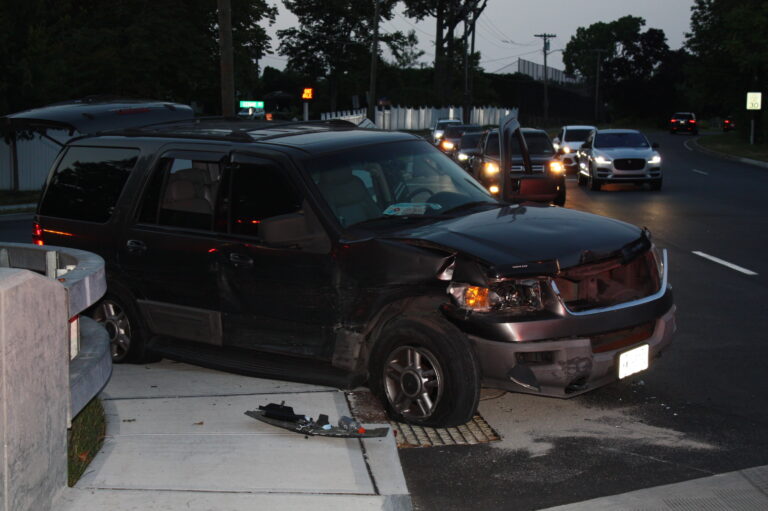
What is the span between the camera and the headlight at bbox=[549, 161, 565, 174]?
21.6 metres

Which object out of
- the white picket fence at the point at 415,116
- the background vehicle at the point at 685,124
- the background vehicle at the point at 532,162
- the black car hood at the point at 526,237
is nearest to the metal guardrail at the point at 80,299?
the black car hood at the point at 526,237

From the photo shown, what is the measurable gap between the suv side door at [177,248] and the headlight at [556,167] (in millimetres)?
14697

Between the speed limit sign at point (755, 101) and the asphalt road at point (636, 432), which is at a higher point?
the speed limit sign at point (755, 101)

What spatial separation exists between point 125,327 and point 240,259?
1388 mm

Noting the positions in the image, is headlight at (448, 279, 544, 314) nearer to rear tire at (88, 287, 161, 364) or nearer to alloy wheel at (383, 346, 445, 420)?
alloy wheel at (383, 346, 445, 420)

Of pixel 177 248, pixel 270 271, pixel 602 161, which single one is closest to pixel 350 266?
pixel 270 271

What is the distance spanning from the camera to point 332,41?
10962 centimetres

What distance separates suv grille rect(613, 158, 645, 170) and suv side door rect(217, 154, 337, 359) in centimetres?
2060

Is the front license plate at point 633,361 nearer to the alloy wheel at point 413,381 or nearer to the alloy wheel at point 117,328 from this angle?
the alloy wheel at point 413,381

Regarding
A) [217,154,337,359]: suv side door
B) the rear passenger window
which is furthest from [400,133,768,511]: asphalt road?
the rear passenger window

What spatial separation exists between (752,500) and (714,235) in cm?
1209

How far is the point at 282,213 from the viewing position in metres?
7.13

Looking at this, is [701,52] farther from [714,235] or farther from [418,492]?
[418,492]

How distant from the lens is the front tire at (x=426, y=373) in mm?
6059
